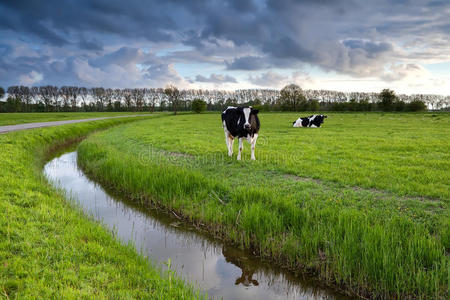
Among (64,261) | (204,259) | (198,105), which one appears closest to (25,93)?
(198,105)

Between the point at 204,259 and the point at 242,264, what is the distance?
31.5 inches

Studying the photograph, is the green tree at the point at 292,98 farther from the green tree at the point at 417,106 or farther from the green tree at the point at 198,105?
the green tree at the point at 417,106

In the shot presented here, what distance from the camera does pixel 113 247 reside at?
5035mm

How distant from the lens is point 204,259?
18.7ft

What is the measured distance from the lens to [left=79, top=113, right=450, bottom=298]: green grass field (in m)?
4.37

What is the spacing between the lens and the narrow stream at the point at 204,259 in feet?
15.6

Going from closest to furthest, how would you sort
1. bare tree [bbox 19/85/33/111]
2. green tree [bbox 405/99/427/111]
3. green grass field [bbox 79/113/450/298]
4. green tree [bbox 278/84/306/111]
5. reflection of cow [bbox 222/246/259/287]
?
green grass field [bbox 79/113/450/298]
reflection of cow [bbox 222/246/259/287]
green tree [bbox 405/99/427/111]
green tree [bbox 278/84/306/111]
bare tree [bbox 19/85/33/111]

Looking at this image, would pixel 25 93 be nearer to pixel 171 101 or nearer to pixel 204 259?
pixel 171 101

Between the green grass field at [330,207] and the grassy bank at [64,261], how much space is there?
7.42 ft

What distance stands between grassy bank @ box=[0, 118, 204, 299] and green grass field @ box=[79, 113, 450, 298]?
226 centimetres

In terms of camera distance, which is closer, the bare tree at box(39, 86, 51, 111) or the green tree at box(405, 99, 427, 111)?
the green tree at box(405, 99, 427, 111)

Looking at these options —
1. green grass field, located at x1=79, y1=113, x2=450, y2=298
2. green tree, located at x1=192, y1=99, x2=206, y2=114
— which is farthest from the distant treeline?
green grass field, located at x1=79, y1=113, x2=450, y2=298

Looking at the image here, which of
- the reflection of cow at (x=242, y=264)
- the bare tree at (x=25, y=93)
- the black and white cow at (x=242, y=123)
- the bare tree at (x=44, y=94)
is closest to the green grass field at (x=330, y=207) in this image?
the reflection of cow at (x=242, y=264)

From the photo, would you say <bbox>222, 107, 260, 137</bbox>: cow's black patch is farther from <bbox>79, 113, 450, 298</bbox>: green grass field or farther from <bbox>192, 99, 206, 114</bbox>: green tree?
<bbox>192, 99, 206, 114</bbox>: green tree
